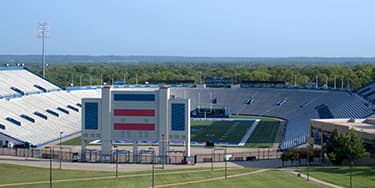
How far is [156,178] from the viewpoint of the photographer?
164 ft

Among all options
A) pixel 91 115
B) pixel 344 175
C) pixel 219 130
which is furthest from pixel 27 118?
pixel 344 175

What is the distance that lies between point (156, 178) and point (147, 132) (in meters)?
13.8

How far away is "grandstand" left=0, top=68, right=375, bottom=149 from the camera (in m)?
77.1

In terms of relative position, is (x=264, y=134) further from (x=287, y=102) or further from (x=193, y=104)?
(x=193, y=104)

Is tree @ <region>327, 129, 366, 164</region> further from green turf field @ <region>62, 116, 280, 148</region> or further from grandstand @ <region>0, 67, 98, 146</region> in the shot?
grandstand @ <region>0, 67, 98, 146</region>

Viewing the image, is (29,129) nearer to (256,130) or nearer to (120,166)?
(120,166)

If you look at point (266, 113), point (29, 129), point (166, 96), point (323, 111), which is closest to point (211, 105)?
point (266, 113)

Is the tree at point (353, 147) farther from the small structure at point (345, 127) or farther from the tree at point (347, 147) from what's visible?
the small structure at point (345, 127)

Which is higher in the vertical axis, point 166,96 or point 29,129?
point 166,96

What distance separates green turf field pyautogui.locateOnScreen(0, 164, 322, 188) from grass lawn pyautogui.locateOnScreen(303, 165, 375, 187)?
2.25 m

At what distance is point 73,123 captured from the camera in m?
89.3

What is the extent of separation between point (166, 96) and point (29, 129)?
2094 cm

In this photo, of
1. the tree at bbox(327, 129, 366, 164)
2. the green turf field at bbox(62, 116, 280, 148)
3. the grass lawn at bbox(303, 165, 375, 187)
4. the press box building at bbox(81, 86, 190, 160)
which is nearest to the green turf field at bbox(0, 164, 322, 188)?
the grass lawn at bbox(303, 165, 375, 187)

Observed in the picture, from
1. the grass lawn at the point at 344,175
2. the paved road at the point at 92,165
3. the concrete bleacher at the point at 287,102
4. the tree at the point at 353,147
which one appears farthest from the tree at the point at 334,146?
the concrete bleacher at the point at 287,102
